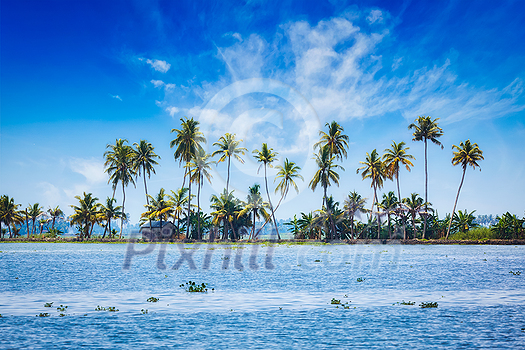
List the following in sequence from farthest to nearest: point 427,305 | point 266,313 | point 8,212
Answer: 1. point 8,212
2. point 427,305
3. point 266,313

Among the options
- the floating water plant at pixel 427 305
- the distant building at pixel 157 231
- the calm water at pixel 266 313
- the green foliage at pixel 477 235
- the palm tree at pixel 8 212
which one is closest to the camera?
the calm water at pixel 266 313

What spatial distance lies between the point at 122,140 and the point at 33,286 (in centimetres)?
9435

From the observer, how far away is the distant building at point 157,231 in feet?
378

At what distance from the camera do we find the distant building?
11528cm

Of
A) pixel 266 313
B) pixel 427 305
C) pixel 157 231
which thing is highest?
pixel 157 231

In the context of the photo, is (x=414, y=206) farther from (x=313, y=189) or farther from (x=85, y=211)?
(x=85, y=211)

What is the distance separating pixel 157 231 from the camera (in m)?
116

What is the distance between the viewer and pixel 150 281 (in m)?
29.4

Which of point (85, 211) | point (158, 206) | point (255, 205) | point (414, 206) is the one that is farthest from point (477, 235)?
point (85, 211)

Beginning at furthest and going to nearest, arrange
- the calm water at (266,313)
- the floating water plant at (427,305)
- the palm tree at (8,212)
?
the palm tree at (8,212), the floating water plant at (427,305), the calm water at (266,313)

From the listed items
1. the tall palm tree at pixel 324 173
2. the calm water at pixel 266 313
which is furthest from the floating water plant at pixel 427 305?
the tall palm tree at pixel 324 173

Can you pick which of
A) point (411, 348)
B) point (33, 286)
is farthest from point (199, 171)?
point (411, 348)

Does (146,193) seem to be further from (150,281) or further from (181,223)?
(150,281)

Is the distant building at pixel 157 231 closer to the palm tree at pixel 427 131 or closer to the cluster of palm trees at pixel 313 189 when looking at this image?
the cluster of palm trees at pixel 313 189
